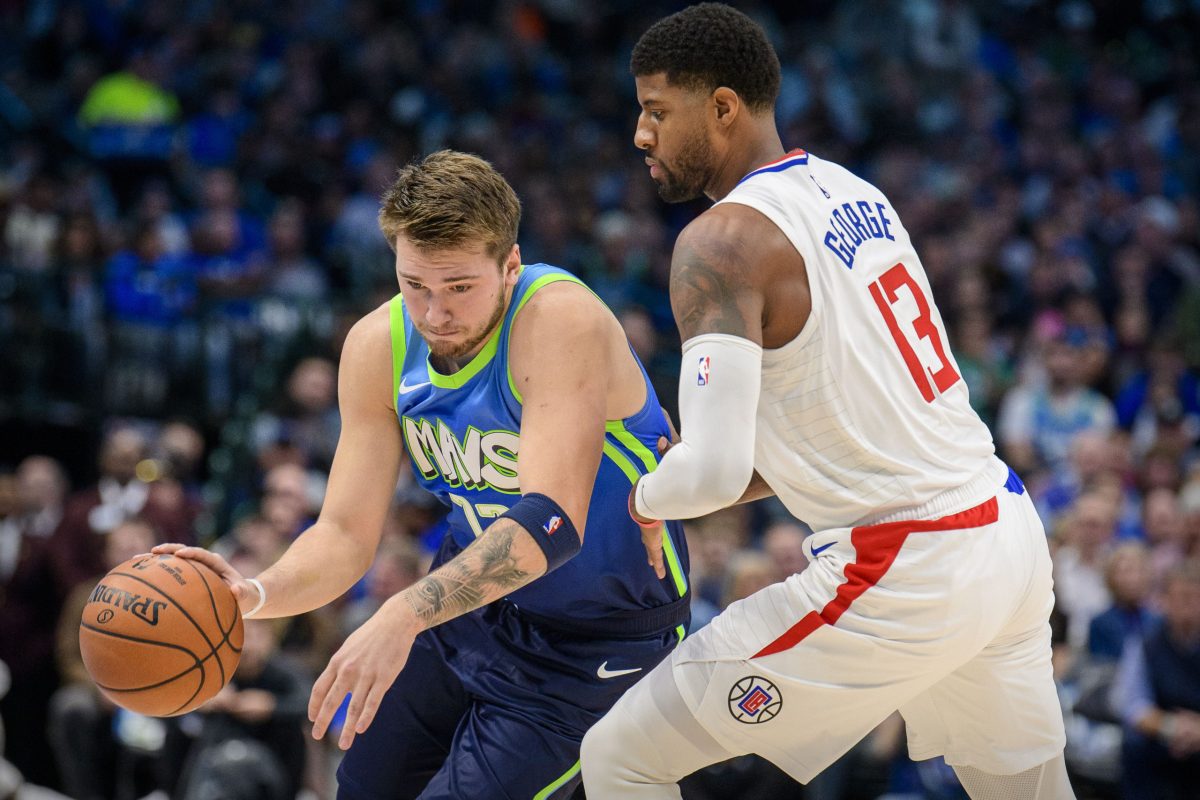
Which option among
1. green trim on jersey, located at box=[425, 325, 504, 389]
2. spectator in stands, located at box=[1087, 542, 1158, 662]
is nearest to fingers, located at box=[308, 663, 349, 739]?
green trim on jersey, located at box=[425, 325, 504, 389]

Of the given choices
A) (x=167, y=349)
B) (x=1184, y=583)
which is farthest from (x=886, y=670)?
(x=167, y=349)

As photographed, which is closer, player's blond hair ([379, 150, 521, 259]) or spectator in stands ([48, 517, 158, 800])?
player's blond hair ([379, 150, 521, 259])

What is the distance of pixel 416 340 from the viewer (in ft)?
13.8

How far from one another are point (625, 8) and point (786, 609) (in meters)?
14.2

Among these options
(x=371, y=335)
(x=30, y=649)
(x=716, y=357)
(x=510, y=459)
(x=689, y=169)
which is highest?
(x=689, y=169)

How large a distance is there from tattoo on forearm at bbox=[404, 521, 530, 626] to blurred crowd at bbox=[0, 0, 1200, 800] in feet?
13.3

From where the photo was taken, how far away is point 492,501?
4.15 metres

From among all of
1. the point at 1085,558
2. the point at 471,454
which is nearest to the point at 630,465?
the point at 471,454

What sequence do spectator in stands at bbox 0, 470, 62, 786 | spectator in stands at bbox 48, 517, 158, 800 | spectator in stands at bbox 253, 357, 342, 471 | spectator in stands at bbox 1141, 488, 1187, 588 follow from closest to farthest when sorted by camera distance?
spectator in stands at bbox 48, 517, 158, 800
spectator in stands at bbox 1141, 488, 1187, 588
spectator in stands at bbox 0, 470, 62, 786
spectator in stands at bbox 253, 357, 342, 471

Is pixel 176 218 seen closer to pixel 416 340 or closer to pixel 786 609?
pixel 416 340

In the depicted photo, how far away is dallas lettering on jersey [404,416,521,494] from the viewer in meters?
4.05

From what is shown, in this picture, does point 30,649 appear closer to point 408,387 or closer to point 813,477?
point 408,387

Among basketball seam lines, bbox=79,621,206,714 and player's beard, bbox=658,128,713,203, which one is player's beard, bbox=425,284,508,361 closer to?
player's beard, bbox=658,128,713,203

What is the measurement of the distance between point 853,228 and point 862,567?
81 cm
